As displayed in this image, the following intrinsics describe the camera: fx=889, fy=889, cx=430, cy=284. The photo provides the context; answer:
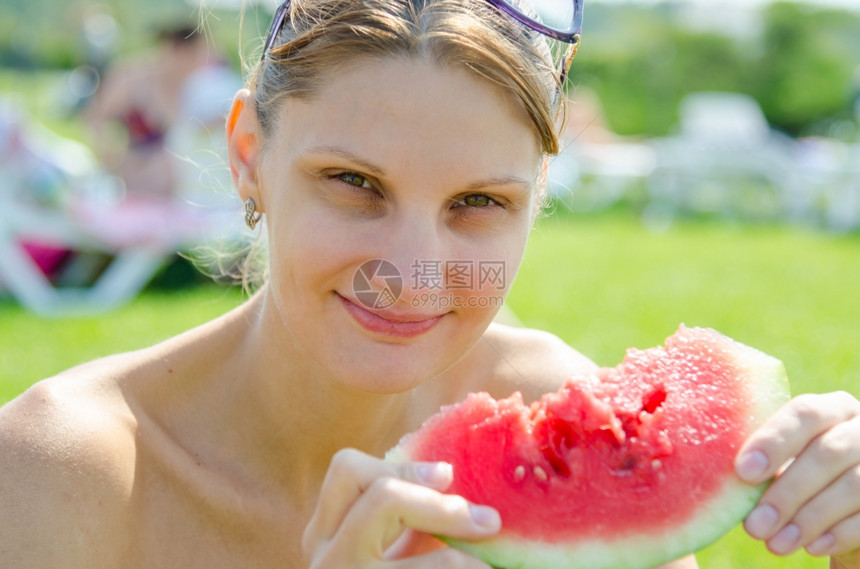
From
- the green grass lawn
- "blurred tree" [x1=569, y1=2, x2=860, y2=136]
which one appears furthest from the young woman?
"blurred tree" [x1=569, y1=2, x2=860, y2=136]

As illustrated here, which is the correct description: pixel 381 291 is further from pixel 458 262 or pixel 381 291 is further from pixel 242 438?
pixel 242 438

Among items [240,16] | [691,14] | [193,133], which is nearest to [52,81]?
[691,14]

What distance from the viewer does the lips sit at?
192 centimetres

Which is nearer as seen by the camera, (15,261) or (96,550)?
(96,550)

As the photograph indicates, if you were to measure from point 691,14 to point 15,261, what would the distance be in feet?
85.7

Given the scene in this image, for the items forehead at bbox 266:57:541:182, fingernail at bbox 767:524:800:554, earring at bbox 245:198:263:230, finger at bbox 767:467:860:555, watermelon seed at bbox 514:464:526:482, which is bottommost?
watermelon seed at bbox 514:464:526:482

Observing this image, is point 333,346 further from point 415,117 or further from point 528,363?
point 528,363

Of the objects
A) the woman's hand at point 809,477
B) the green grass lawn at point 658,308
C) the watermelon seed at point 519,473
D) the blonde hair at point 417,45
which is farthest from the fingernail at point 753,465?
the green grass lawn at point 658,308

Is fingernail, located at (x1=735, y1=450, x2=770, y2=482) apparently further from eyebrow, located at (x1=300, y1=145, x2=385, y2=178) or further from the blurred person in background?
the blurred person in background

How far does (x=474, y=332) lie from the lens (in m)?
2.06

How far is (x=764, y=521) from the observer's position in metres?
1.52

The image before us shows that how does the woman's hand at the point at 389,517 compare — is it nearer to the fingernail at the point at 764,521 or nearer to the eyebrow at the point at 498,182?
the fingernail at the point at 764,521

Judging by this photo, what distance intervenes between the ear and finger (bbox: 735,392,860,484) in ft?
4.32

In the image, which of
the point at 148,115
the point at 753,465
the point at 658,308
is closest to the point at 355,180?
the point at 753,465
